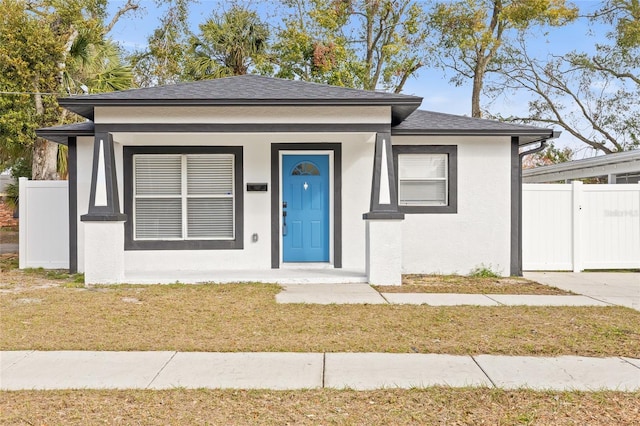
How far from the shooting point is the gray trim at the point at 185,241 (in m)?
10.6

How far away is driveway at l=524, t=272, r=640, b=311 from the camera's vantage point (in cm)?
830

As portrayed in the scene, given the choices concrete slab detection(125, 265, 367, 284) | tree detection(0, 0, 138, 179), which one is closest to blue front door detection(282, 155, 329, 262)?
concrete slab detection(125, 265, 367, 284)

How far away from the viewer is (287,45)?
70.3ft

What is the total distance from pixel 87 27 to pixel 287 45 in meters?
7.59

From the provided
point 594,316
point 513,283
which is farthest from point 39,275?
point 594,316

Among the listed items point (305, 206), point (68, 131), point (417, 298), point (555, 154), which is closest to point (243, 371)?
point (417, 298)

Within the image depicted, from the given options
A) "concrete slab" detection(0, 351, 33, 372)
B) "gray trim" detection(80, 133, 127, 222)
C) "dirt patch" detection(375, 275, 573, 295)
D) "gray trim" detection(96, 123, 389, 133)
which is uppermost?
"gray trim" detection(96, 123, 389, 133)

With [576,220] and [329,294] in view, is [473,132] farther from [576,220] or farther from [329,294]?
[329,294]

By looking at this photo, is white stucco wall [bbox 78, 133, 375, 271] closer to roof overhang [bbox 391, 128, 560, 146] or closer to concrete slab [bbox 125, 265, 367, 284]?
concrete slab [bbox 125, 265, 367, 284]

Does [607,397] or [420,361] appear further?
[420,361]

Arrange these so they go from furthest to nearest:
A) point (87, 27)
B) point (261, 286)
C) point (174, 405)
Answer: point (87, 27) → point (261, 286) → point (174, 405)

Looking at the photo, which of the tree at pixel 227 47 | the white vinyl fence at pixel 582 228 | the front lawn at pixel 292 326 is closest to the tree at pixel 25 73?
the tree at pixel 227 47

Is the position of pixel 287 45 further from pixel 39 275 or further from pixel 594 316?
pixel 594 316

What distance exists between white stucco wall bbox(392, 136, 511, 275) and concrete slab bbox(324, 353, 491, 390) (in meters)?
5.83
